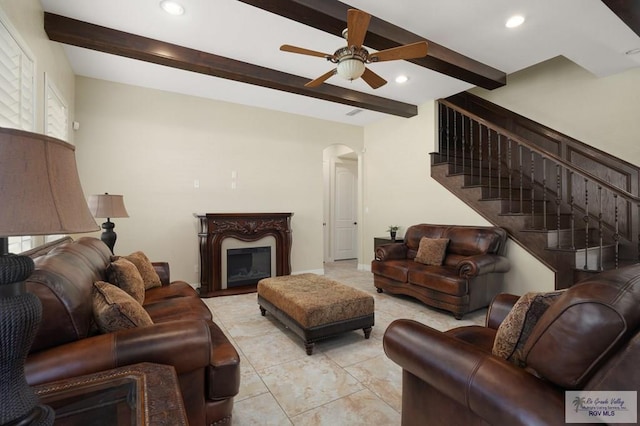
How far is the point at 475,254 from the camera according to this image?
3.75m

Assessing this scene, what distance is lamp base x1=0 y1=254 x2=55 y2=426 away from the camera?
27.8 inches

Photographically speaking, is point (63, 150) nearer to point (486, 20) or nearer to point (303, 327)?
point (303, 327)

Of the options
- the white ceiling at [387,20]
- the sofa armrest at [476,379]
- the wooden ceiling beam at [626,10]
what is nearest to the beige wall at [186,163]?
the white ceiling at [387,20]

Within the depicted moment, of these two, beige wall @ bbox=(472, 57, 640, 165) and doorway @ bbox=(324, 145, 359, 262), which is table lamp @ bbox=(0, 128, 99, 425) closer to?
beige wall @ bbox=(472, 57, 640, 165)

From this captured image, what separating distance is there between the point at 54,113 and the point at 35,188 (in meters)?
3.05

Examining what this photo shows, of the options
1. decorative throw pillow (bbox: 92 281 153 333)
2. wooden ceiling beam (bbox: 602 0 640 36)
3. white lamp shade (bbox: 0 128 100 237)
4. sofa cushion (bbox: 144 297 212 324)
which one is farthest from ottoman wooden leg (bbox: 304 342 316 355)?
wooden ceiling beam (bbox: 602 0 640 36)

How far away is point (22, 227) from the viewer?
705 mm

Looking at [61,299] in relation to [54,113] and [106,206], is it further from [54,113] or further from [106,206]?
[54,113]

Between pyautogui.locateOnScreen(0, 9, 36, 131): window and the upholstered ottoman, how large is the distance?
2.29 m

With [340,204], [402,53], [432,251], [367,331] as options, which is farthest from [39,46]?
[340,204]

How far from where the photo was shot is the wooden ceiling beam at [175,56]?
2678 mm

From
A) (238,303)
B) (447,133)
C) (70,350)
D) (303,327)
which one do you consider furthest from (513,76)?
(70,350)

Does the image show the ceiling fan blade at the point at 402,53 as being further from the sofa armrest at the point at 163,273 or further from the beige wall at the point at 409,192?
the sofa armrest at the point at 163,273

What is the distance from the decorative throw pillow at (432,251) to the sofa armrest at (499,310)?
2.02 m
